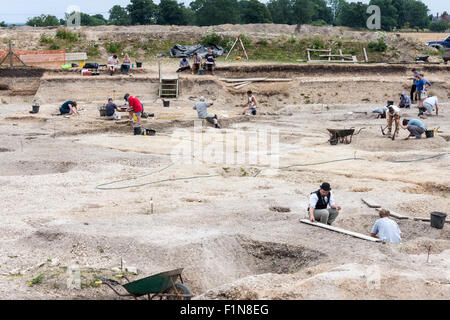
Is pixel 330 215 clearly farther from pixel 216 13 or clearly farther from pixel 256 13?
pixel 256 13

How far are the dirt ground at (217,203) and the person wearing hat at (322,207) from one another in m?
0.41

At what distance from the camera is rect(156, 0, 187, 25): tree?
233 ft

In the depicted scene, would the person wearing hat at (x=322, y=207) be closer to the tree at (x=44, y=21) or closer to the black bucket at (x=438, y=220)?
the black bucket at (x=438, y=220)

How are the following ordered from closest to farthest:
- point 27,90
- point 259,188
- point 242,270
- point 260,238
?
point 242,270 < point 260,238 < point 259,188 < point 27,90

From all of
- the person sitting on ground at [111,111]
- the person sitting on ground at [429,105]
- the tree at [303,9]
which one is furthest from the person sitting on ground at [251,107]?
the tree at [303,9]

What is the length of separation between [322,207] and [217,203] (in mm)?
2651

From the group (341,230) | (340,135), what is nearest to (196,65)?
(340,135)

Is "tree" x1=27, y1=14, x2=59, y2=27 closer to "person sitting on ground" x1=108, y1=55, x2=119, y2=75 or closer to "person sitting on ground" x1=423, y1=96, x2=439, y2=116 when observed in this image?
"person sitting on ground" x1=108, y1=55, x2=119, y2=75

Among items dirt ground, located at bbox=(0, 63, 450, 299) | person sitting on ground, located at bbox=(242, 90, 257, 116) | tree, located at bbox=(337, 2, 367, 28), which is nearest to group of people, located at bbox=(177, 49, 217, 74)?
dirt ground, located at bbox=(0, 63, 450, 299)

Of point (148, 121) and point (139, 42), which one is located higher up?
point (139, 42)
